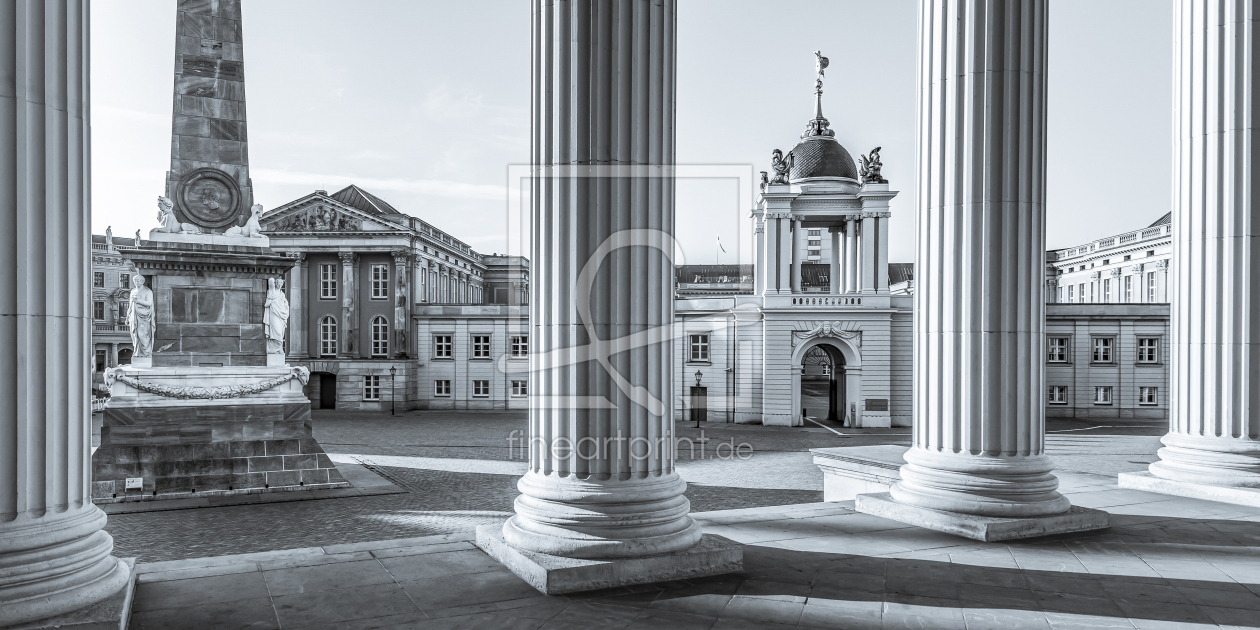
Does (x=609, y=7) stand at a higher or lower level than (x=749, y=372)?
higher

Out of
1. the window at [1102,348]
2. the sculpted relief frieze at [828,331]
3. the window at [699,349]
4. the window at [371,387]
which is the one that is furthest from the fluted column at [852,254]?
the window at [371,387]

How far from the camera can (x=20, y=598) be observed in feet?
18.0

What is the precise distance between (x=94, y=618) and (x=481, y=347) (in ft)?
171

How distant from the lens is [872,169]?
47.7 m

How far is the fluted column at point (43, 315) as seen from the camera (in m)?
5.54

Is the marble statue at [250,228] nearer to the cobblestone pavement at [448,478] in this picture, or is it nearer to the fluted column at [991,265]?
the cobblestone pavement at [448,478]

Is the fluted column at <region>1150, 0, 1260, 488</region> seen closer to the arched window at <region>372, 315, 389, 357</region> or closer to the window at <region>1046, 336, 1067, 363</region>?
the window at <region>1046, 336, 1067, 363</region>

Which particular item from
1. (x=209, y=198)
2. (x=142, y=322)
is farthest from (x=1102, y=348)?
(x=142, y=322)

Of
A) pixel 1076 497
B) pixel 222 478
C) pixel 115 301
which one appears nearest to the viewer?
pixel 1076 497

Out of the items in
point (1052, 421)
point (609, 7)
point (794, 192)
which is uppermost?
point (794, 192)

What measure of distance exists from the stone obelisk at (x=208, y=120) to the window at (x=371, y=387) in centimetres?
3723

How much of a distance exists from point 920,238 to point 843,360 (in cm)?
3950

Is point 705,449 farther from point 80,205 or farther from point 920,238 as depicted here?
point 80,205

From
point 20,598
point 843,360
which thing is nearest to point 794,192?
point 843,360
